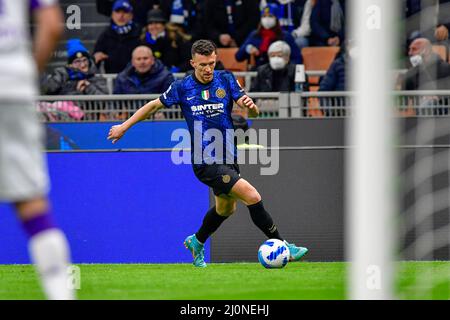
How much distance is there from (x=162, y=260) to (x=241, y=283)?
3.44 m

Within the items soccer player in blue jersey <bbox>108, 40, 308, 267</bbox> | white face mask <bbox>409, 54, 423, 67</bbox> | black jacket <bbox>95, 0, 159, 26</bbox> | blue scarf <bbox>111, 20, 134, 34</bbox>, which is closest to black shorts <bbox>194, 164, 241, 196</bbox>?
soccer player in blue jersey <bbox>108, 40, 308, 267</bbox>

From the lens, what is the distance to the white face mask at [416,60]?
1244 cm

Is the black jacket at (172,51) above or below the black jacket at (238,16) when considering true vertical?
below

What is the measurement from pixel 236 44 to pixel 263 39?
2.73ft

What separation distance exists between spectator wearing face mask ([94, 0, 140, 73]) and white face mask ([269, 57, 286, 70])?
1.95m

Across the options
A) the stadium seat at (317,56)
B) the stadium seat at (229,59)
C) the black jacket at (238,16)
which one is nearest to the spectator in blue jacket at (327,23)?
the stadium seat at (317,56)

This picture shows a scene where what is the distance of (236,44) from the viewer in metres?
15.6

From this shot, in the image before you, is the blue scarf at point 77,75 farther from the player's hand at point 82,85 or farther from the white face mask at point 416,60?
the white face mask at point 416,60

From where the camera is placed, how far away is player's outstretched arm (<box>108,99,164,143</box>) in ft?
32.5

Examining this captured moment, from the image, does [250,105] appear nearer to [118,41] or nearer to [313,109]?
[313,109]

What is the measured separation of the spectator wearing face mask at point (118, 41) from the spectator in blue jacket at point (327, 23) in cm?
228

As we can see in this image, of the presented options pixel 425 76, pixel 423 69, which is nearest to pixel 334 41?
pixel 425 76

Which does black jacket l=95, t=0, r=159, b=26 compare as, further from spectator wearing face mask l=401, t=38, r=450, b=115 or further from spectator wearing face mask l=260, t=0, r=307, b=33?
spectator wearing face mask l=401, t=38, r=450, b=115

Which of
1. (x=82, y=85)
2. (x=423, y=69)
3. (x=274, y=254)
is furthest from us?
(x=82, y=85)
